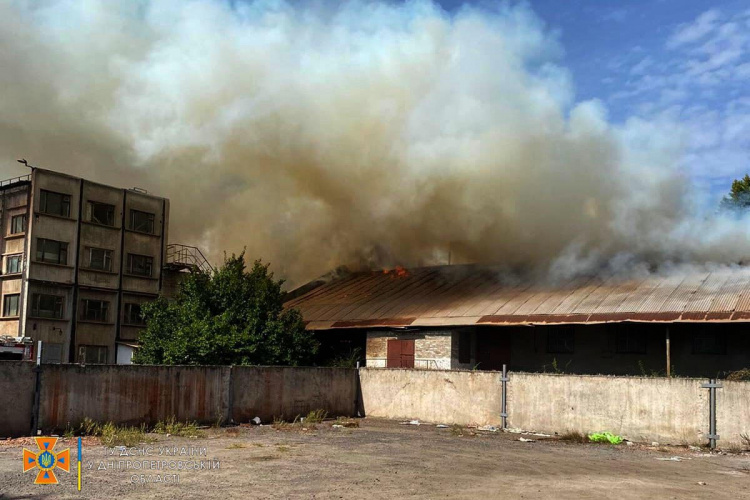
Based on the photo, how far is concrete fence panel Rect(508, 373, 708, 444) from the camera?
18.6 meters

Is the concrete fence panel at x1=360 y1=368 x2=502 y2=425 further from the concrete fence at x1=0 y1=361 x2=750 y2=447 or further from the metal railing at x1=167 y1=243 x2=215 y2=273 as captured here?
the metal railing at x1=167 y1=243 x2=215 y2=273

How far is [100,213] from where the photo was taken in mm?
39875

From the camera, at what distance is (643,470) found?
1454 cm

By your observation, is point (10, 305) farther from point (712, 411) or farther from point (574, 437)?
point (712, 411)

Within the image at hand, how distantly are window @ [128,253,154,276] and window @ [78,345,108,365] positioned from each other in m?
4.43

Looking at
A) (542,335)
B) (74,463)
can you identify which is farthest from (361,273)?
(74,463)

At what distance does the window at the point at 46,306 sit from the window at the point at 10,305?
0.84 m

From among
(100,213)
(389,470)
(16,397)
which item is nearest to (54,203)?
(100,213)

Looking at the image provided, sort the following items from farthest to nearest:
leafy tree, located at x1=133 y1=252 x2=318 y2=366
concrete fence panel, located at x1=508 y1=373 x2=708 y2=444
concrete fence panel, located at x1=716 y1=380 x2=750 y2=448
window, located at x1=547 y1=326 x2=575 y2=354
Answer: window, located at x1=547 y1=326 x2=575 y2=354, leafy tree, located at x1=133 y1=252 x2=318 y2=366, concrete fence panel, located at x1=508 y1=373 x2=708 y2=444, concrete fence panel, located at x1=716 y1=380 x2=750 y2=448

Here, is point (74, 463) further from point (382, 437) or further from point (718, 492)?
point (718, 492)

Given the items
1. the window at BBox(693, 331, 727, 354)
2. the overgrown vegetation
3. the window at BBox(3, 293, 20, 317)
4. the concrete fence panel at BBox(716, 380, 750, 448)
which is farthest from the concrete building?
the window at BBox(3, 293, 20, 317)

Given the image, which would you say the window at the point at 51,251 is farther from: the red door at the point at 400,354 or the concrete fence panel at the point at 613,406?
the concrete fence panel at the point at 613,406

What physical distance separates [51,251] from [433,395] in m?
22.6

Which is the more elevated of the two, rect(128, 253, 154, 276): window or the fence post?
rect(128, 253, 154, 276): window
